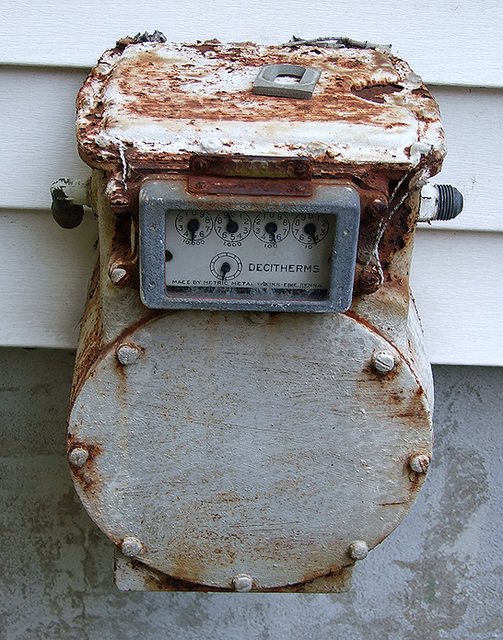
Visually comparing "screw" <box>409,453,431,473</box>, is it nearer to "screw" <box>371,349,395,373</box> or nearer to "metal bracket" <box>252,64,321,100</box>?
"screw" <box>371,349,395,373</box>

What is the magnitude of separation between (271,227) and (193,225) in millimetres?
85

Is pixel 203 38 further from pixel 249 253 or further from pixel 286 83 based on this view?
pixel 249 253

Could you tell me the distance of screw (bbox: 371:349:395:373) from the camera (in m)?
0.86

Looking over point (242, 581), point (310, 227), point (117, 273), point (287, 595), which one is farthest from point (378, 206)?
point (287, 595)

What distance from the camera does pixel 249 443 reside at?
0.93 meters

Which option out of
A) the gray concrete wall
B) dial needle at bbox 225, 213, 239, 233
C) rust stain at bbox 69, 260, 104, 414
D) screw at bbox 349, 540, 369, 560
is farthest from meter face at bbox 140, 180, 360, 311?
the gray concrete wall

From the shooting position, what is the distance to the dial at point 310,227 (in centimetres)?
77

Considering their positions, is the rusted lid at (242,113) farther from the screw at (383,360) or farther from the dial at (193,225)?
the screw at (383,360)

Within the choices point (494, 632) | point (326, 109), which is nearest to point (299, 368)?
point (326, 109)

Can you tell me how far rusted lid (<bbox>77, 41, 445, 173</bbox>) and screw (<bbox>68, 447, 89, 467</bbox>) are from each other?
0.37m

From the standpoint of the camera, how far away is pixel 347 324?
2.83ft

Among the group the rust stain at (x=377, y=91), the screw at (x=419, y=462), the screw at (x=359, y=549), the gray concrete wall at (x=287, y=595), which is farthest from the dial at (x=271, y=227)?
the gray concrete wall at (x=287, y=595)

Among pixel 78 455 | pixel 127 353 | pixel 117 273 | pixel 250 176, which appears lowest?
pixel 78 455

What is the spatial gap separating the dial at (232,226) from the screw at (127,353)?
19 cm
